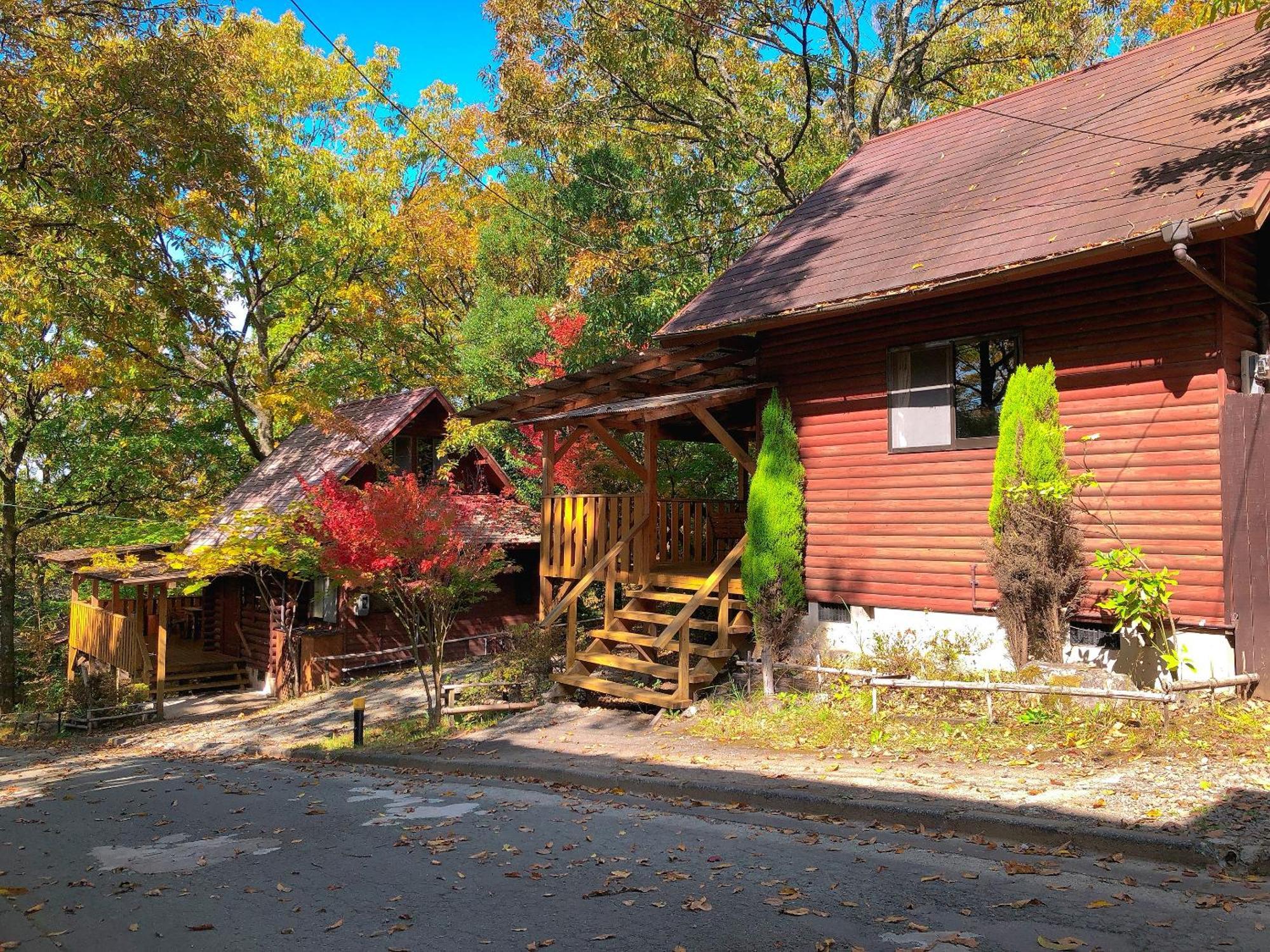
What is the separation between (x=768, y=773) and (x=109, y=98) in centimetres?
1124

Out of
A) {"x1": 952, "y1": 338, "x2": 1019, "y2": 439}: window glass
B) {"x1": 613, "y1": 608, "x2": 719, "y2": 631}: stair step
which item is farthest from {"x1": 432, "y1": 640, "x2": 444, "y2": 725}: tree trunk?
{"x1": 952, "y1": 338, "x2": 1019, "y2": 439}: window glass

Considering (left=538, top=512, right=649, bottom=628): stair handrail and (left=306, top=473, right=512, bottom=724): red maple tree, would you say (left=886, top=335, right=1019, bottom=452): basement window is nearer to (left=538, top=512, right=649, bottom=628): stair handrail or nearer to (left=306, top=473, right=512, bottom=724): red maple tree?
(left=538, top=512, right=649, bottom=628): stair handrail

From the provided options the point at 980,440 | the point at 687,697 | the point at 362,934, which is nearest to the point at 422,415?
the point at 687,697

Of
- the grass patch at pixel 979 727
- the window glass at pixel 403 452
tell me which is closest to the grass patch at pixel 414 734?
the grass patch at pixel 979 727

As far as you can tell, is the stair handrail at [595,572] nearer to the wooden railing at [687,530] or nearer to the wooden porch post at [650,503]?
the wooden porch post at [650,503]

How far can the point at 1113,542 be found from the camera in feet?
31.5

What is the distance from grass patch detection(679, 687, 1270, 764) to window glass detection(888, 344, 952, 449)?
313 centimetres

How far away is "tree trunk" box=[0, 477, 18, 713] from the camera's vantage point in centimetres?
2462

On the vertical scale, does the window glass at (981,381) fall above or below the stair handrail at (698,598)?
above

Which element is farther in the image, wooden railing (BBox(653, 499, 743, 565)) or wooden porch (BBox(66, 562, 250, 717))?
wooden porch (BBox(66, 562, 250, 717))

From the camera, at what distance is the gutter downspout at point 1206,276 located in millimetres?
8242

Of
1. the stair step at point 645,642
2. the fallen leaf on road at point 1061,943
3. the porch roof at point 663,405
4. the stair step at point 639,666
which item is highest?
the porch roof at point 663,405

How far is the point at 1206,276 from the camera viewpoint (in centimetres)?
855

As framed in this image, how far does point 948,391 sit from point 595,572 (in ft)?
19.4
